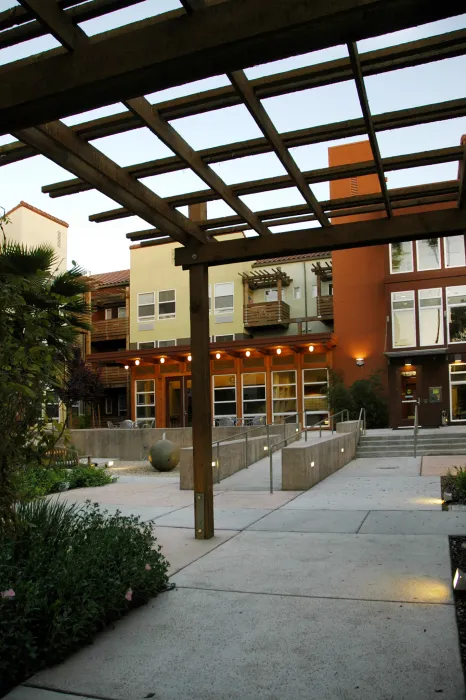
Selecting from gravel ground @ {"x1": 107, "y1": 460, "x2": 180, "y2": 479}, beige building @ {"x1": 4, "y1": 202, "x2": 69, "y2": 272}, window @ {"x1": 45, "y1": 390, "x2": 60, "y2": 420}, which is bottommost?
gravel ground @ {"x1": 107, "y1": 460, "x2": 180, "y2": 479}

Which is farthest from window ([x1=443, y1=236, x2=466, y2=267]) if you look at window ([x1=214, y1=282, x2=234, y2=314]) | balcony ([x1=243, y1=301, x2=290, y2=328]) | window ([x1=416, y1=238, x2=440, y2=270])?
window ([x1=214, y1=282, x2=234, y2=314])

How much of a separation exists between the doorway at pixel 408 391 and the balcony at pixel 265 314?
8.14 metres

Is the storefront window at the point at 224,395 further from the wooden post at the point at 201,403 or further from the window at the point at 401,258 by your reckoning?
the wooden post at the point at 201,403

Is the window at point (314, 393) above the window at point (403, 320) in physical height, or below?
below

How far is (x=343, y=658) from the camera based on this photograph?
3635 millimetres

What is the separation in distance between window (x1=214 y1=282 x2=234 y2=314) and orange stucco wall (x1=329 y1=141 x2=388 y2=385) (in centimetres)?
707

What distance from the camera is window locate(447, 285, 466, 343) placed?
76.4 feet

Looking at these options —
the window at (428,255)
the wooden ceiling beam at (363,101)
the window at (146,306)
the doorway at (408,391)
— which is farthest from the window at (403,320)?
the wooden ceiling beam at (363,101)

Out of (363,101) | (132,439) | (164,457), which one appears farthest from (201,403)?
(132,439)

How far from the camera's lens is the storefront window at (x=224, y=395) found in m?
28.6

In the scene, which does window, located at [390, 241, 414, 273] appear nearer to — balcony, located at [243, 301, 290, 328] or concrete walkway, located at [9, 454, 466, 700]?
balcony, located at [243, 301, 290, 328]

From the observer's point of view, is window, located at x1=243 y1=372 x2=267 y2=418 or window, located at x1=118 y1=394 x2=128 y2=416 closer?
window, located at x1=243 y1=372 x2=267 y2=418

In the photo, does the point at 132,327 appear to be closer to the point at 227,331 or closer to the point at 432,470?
the point at 227,331

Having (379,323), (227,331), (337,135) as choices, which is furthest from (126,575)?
(227,331)
